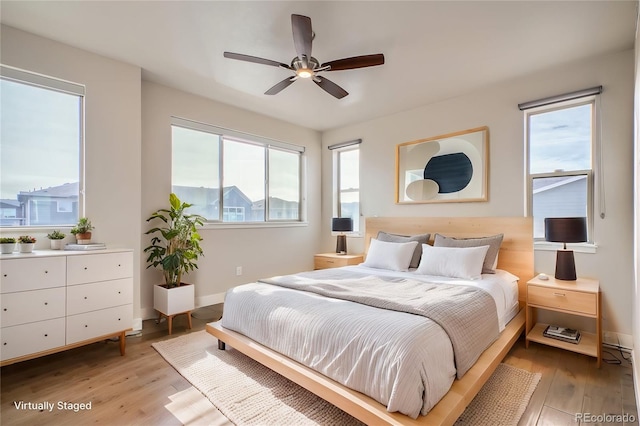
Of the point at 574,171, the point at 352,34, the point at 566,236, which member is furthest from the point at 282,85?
the point at 574,171

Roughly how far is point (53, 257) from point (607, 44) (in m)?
4.89

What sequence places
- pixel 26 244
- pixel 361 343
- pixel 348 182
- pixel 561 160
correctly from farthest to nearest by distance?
pixel 348 182 → pixel 561 160 → pixel 26 244 → pixel 361 343

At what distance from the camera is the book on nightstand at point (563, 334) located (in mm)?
2617

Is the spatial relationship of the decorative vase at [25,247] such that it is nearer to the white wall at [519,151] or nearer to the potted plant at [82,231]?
the potted plant at [82,231]

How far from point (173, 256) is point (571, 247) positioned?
159 inches

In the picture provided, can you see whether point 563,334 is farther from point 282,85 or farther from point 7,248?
point 7,248

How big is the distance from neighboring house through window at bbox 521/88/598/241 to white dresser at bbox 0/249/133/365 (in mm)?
4150

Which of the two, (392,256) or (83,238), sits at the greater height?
(83,238)

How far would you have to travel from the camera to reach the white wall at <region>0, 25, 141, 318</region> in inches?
107

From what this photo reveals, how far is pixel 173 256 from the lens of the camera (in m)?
3.22

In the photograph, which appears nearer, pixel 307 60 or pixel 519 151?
pixel 307 60

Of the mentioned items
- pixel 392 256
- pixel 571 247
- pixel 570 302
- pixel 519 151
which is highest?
pixel 519 151

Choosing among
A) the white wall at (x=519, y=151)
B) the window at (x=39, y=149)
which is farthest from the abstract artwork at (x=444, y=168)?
the window at (x=39, y=149)

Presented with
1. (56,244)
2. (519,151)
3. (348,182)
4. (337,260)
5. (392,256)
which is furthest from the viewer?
(348,182)
